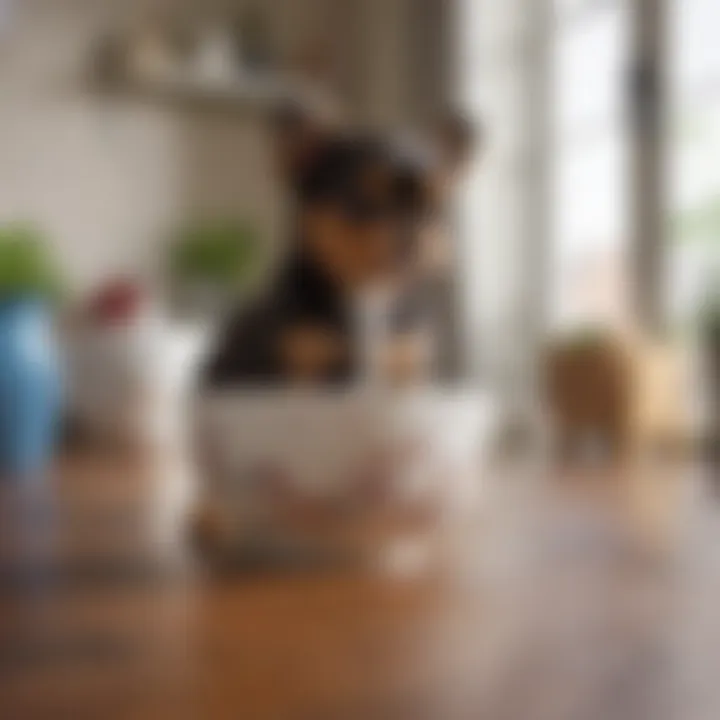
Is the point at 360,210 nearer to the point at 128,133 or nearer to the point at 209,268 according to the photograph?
the point at 209,268

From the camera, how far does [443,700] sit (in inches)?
14.9

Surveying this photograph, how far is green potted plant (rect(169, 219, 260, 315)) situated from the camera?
1843 mm

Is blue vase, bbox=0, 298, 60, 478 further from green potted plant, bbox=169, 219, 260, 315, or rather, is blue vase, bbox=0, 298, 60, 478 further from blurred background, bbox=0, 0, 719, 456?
green potted plant, bbox=169, 219, 260, 315

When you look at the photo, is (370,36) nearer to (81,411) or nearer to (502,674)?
(81,411)

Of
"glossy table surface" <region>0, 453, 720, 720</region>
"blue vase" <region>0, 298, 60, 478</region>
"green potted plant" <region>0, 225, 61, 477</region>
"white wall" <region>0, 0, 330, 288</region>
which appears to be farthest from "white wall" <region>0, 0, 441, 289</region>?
"glossy table surface" <region>0, 453, 720, 720</region>

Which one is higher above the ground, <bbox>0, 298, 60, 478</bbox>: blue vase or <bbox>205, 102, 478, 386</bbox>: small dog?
<bbox>205, 102, 478, 386</bbox>: small dog

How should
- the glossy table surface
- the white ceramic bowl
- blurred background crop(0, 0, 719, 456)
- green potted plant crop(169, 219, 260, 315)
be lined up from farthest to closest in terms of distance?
green potted plant crop(169, 219, 260, 315)
blurred background crop(0, 0, 719, 456)
the white ceramic bowl
the glossy table surface

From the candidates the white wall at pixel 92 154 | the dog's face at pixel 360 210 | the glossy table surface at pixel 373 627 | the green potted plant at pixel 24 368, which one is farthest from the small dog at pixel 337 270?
the white wall at pixel 92 154

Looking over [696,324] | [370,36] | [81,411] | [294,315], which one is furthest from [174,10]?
[294,315]

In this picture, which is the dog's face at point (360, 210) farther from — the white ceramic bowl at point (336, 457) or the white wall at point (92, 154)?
the white wall at point (92, 154)

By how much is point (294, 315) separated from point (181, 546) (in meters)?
0.15

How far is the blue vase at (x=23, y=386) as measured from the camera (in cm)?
114

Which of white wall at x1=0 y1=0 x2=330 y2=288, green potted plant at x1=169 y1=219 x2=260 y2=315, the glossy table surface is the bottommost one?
the glossy table surface

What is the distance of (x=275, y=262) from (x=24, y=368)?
0.86 meters
